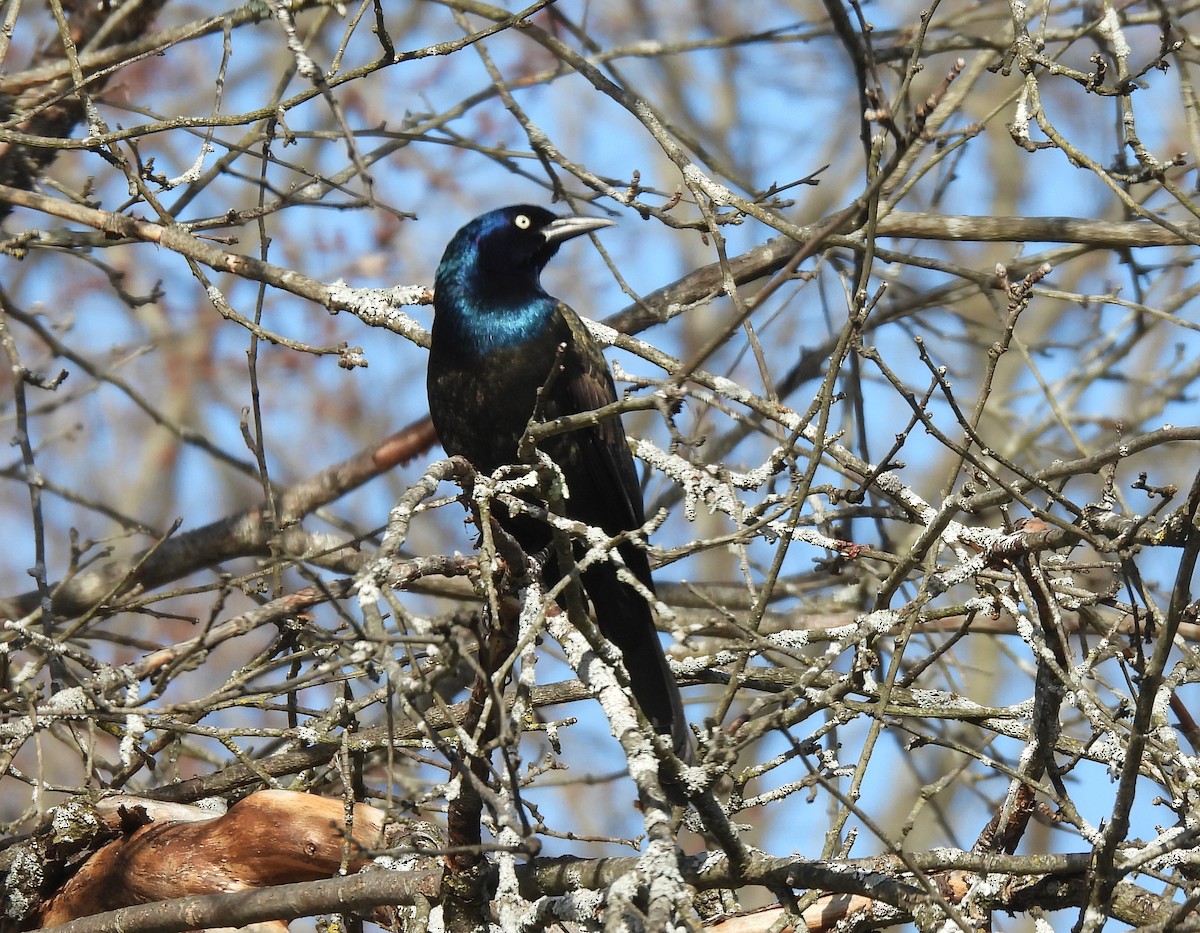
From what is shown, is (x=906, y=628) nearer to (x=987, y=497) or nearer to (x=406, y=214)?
(x=987, y=497)

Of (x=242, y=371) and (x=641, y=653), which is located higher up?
(x=242, y=371)

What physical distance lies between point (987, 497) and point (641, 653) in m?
1.58

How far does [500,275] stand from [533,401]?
1.90 feet

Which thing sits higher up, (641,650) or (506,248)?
(506,248)

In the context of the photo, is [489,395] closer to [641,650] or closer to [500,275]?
[500,275]

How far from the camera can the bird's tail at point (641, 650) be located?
3.86 metres

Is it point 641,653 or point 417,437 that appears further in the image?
point 417,437

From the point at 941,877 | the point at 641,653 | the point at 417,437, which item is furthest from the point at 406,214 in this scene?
the point at 941,877

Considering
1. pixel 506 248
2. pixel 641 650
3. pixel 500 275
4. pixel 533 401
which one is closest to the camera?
pixel 641 650

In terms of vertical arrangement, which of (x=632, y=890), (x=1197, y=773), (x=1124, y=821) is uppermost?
(x=1197, y=773)

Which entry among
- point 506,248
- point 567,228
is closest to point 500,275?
point 506,248

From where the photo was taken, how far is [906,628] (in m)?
2.68

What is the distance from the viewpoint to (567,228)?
473 cm

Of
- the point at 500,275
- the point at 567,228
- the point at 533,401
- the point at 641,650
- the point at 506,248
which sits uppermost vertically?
the point at 567,228
